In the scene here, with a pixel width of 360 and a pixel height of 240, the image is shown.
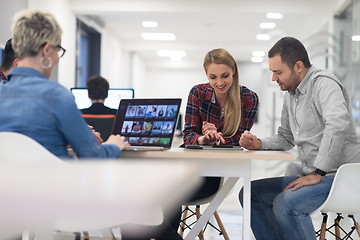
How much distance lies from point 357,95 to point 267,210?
4.36 m

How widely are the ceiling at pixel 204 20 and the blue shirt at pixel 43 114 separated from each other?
6.28 m

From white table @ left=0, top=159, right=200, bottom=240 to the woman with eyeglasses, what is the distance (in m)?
0.78

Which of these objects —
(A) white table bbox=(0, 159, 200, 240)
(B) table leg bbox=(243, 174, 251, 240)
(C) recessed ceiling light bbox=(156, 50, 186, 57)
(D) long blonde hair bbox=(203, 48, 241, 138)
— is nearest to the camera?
(A) white table bbox=(0, 159, 200, 240)

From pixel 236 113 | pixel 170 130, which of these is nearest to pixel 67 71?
pixel 236 113

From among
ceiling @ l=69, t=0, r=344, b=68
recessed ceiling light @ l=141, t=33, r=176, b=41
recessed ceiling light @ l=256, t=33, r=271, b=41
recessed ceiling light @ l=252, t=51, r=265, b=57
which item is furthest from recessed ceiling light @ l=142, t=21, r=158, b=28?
recessed ceiling light @ l=252, t=51, r=265, b=57

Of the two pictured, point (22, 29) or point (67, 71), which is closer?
point (22, 29)

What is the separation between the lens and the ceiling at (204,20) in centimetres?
773

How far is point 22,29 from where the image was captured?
1.67 meters

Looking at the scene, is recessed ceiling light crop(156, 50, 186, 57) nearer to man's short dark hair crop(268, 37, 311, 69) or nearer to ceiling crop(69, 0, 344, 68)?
ceiling crop(69, 0, 344, 68)

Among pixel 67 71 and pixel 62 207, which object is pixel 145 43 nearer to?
pixel 67 71

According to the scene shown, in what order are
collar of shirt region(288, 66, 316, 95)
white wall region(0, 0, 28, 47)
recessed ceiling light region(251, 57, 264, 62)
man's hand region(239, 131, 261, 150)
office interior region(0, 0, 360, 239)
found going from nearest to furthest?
1. man's hand region(239, 131, 261, 150)
2. collar of shirt region(288, 66, 316, 95)
3. white wall region(0, 0, 28, 47)
4. office interior region(0, 0, 360, 239)
5. recessed ceiling light region(251, 57, 264, 62)

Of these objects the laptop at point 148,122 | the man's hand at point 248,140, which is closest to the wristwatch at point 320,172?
the man's hand at point 248,140

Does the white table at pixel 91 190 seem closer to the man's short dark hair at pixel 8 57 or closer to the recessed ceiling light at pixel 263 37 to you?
the man's short dark hair at pixel 8 57

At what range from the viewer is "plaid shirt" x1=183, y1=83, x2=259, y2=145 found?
2.86 meters
